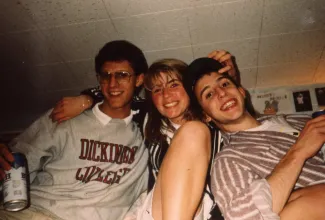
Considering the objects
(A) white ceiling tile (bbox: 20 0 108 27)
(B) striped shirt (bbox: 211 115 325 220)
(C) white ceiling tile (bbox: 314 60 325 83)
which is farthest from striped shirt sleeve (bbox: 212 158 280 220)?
(C) white ceiling tile (bbox: 314 60 325 83)

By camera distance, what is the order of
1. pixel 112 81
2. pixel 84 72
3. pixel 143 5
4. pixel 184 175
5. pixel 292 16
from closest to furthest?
1. pixel 184 175
2. pixel 112 81
3. pixel 143 5
4. pixel 292 16
5. pixel 84 72

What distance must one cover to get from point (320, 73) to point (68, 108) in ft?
11.5

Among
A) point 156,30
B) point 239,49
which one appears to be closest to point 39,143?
point 156,30

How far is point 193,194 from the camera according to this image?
1009 millimetres

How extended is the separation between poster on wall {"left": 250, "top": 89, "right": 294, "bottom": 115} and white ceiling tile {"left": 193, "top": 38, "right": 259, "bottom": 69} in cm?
78

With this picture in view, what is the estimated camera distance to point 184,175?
100cm

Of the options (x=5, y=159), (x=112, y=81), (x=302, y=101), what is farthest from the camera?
(x=302, y=101)

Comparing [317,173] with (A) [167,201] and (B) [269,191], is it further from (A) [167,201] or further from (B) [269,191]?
(A) [167,201]

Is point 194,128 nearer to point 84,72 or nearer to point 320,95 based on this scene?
point 84,72

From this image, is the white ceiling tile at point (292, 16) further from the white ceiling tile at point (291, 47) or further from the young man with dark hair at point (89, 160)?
the young man with dark hair at point (89, 160)

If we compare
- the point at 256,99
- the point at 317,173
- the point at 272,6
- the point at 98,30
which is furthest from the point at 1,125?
the point at 317,173

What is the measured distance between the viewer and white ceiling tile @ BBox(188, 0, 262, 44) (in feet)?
8.14

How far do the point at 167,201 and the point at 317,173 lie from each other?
2.50 ft

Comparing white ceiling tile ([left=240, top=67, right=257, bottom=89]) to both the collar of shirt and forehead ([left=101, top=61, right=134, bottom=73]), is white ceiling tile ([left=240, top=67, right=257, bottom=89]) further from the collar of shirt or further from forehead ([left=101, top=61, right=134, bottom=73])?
the collar of shirt
